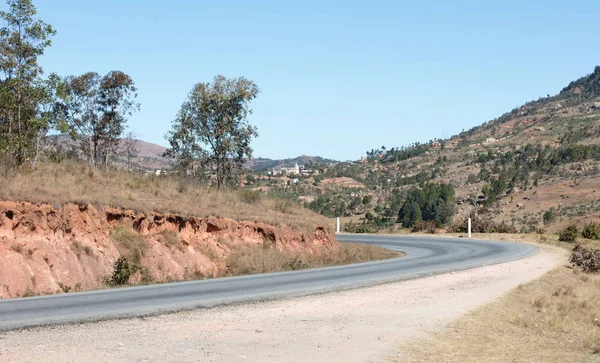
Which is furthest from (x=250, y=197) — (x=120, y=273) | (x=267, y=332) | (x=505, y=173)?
(x=505, y=173)

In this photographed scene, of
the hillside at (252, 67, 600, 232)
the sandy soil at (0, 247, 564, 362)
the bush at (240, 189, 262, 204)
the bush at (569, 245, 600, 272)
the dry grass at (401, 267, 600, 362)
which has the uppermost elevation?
the hillside at (252, 67, 600, 232)

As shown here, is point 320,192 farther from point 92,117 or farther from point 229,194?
point 229,194

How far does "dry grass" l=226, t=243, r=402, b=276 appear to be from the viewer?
2227 cm

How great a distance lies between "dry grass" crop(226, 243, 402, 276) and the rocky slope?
0.39 meters

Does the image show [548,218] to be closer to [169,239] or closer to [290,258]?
[290,258]

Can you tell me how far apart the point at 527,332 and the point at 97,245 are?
11.4 meters

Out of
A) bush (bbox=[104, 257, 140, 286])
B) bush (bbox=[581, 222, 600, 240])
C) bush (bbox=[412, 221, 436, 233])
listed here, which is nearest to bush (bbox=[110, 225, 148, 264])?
bush (bbox=[104, 257, 140, 286])

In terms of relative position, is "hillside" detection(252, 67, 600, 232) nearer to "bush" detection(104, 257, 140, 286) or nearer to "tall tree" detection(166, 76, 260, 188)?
"tall tree" detection(166, 76, 260, 188)

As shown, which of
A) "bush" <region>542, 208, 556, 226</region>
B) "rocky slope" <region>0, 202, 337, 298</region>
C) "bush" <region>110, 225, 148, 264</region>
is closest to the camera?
"rocky slope" <region>0, 202, 337, 298</region>

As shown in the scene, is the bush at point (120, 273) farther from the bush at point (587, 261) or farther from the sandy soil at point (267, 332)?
the bush at point (587, 261)

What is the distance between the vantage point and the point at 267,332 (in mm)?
11164

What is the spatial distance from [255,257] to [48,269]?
790 cm

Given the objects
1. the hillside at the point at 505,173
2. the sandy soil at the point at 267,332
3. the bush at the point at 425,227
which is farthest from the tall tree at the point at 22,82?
the hillside at the point at 505,173

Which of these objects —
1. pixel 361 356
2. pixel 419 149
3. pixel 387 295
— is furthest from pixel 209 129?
pixel 419 149
